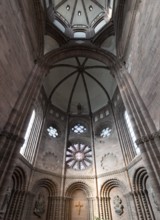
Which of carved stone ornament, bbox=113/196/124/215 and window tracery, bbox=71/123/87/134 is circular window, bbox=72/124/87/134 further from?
carved stone ornament, bbox=113/196/124/215

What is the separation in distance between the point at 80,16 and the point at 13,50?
1161 cm

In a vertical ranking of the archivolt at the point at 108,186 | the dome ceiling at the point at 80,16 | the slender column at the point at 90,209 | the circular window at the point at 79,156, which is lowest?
the slender column at the point at 90,209

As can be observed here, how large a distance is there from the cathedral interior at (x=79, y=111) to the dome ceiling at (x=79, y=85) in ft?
0.35

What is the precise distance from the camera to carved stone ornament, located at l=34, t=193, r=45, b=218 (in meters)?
9.65

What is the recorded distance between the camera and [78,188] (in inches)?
461

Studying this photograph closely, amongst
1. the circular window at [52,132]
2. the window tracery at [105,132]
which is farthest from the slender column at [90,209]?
the circular window at [52,132]

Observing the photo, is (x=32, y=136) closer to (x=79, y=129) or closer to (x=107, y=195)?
(x=79, y=129)

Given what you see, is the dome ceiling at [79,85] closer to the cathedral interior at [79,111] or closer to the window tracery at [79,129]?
the cathedral interior at [79,111]

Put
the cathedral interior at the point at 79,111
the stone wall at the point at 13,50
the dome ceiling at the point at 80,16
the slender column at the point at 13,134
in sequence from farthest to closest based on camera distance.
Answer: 1. the dome ceiling at the point at 80,16
2. the cathedral interior at the point at 79,111
3. the stone wall at the point at 13,50
4. the slender column at the point at 13,134

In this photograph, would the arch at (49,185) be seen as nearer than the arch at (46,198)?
No

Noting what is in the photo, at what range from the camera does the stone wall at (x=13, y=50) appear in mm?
5922

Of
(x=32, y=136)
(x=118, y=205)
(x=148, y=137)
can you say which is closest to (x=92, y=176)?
(x=118, y=205)

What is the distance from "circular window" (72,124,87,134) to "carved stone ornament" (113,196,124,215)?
6831mm

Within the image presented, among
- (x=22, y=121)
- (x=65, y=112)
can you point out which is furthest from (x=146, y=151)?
(x=65, y=112)
